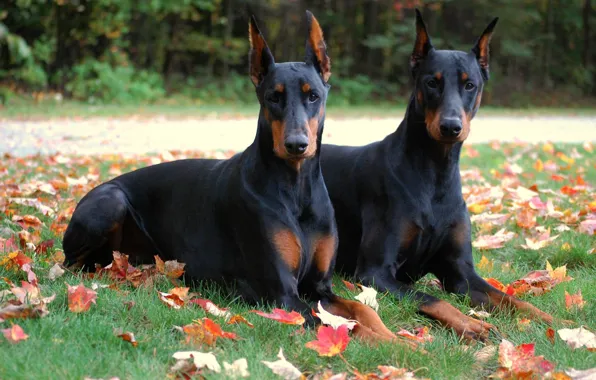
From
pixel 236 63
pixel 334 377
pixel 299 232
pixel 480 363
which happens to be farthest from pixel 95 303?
pixel 236 63

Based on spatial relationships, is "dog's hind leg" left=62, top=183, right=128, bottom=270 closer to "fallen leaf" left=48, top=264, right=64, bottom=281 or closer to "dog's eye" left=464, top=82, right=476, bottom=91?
"fallen leaf" left=48, top=264, right=64, bottom=281

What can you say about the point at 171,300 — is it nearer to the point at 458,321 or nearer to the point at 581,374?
the point at 458,321

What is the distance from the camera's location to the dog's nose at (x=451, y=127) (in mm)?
3848

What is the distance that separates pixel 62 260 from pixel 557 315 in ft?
9.06

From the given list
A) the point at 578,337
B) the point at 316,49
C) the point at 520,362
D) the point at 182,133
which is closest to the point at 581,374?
the point at 520,362

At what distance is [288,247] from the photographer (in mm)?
3537

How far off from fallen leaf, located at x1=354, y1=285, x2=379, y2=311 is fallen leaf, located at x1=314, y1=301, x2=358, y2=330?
1.32 feet

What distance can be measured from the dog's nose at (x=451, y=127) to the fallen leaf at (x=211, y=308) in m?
1.45

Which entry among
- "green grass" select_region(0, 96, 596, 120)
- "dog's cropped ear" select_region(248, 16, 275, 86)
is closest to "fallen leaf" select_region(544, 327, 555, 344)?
"dog's cropped ear" select_region(248, 16, 275, 86)

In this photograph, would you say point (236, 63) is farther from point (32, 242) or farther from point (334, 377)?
point (334, 377)

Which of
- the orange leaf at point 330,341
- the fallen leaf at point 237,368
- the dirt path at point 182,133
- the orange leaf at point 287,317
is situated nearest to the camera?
the fallen leaf at point 237,368

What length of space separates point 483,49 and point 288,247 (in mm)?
1715

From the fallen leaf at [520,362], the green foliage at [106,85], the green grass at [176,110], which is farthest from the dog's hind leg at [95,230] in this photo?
the green foliage at [106,85]

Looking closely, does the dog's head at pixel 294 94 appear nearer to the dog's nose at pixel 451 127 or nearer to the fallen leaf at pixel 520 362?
the dog's nose at pixel 451 127
